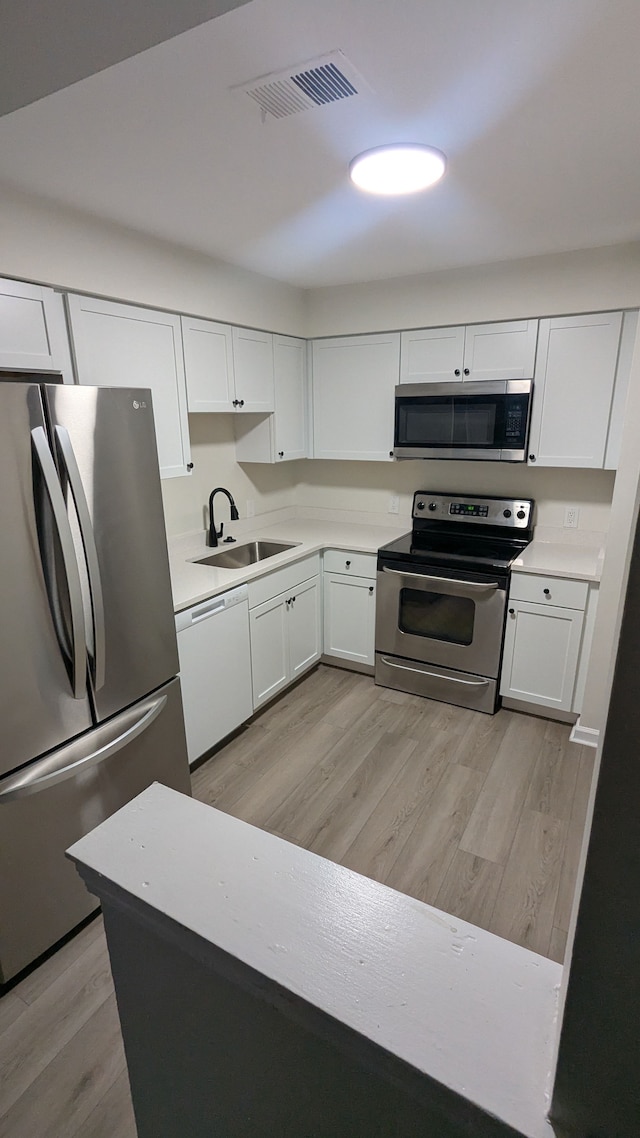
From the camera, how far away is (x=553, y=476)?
3207 millimetres

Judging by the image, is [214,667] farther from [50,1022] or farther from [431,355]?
[431,355]

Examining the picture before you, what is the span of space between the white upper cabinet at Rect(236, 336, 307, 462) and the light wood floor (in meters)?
1.53

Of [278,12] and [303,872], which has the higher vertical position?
[278,12]

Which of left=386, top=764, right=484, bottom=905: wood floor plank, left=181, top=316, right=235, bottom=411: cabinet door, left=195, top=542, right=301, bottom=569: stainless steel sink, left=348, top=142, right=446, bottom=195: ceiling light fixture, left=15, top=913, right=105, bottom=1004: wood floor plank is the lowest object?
left=15, top=913, right=105, bottom=1004: wood floor plank

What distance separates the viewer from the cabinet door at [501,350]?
288 cm

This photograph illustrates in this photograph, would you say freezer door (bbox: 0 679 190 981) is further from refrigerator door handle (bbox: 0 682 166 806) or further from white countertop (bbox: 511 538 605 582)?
white countertop (bbox: 511 538 605 582)

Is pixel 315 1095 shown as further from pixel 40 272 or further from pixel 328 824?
pixel 40 272

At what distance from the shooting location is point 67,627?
1.63 metres

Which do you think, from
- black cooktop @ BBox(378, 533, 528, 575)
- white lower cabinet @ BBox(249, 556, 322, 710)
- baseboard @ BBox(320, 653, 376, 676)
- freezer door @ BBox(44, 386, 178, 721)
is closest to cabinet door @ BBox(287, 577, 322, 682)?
white lower cabinet @ BBox(249, 556, 322, 710)

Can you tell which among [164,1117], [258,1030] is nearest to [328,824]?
Answer: [164,1117]

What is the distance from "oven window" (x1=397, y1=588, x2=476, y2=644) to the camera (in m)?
3.04

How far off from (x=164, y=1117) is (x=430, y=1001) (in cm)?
65

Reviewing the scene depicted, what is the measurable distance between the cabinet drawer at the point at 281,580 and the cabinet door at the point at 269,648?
0.05 metres

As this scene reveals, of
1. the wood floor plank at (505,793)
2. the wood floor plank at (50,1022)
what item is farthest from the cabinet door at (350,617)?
the wood floor plank at (50,1022)
